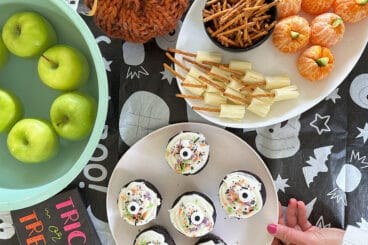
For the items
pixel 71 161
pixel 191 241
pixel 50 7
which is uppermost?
pixel 50 7

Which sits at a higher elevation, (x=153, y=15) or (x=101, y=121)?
(x=153, y=15)

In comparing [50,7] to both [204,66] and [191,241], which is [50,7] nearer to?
[204,66]

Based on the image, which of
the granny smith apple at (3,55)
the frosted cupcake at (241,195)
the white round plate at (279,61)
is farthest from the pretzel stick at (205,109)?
the granny smith apple at (3,55)

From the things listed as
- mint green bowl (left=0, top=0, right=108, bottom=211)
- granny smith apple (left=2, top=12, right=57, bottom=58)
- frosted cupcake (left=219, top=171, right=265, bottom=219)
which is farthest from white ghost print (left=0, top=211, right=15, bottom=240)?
frosted cupcake (left=219, top=171, right=265, bottom=219)

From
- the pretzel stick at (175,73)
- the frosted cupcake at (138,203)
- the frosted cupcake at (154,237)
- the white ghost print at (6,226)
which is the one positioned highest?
the pretzel stick at (175,73)

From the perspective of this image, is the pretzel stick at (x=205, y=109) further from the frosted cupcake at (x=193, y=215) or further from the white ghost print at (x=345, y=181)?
the white ghost print at (x=345, y=181)

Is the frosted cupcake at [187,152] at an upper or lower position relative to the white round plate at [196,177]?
upper

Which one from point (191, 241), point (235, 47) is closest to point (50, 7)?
point (235, 47)

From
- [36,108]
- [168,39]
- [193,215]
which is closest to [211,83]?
[168,39]
